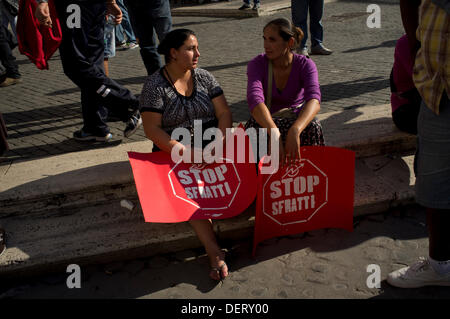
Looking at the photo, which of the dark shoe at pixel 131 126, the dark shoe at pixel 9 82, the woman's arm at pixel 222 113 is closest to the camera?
the woman's arm at pixel 222 113

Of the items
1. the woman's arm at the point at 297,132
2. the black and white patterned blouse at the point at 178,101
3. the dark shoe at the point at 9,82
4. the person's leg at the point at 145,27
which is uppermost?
the person's leg at the point at 145,27

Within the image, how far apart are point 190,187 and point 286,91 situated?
0.96 m

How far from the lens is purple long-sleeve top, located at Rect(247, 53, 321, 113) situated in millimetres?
3252

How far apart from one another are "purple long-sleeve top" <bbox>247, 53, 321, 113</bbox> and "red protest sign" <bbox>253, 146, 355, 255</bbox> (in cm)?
46

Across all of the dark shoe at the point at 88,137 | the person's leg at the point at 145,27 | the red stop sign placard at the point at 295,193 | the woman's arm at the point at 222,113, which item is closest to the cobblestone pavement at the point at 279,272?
the red stop sign placard at the point at 295,193

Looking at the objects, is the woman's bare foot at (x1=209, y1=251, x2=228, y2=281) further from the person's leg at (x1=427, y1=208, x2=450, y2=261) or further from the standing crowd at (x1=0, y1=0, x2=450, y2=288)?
the person's leg at (x1=427, y1=208, x2=450, y2=261)

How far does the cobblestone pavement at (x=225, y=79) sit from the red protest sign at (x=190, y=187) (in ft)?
4.07

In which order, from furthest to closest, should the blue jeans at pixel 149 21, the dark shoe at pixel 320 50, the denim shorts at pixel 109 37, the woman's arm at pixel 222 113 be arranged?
the dark shoe at pixel 320 50, the denim shorts at pixel 109 37, the blue jeans at pixel 149 21, the woman's arm at pixel 222 113

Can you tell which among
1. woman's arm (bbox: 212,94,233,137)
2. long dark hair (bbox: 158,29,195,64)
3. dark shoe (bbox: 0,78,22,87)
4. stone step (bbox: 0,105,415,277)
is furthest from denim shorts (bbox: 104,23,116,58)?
woman's arm (bbox: 212,94,233,137)

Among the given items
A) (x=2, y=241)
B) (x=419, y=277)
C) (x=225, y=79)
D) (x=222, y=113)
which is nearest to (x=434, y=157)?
(x=419, y=277)

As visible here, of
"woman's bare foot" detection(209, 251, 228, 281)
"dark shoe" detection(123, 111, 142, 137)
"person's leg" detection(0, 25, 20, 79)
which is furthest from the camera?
"person's leg" detection(0, 25, 20, 79)

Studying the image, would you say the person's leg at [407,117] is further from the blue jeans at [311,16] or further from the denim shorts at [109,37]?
the denim shorts at [109,37]

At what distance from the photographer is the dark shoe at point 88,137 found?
4238mm

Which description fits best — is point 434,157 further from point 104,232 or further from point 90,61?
point 90,61
